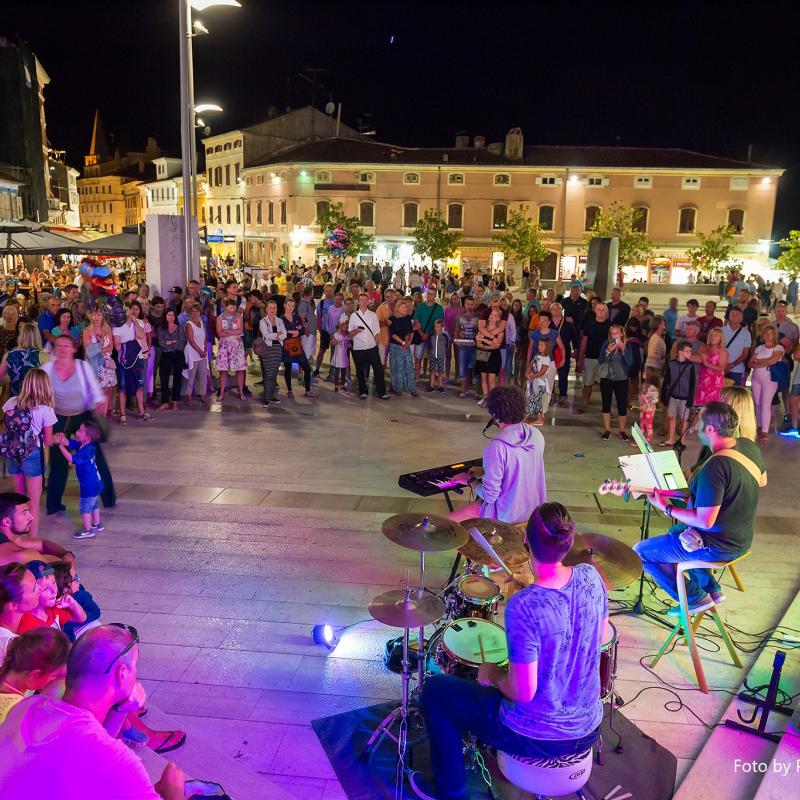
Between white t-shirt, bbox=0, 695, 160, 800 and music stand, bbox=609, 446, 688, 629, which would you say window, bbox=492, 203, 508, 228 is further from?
white t-shirt, bbox=0, 695, 160, 800

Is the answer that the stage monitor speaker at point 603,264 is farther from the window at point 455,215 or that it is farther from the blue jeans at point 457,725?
the window at point 455,215

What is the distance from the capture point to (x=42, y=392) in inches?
237

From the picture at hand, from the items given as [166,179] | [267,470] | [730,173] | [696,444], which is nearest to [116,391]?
[267,470]

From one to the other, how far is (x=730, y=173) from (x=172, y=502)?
47153 millimetres

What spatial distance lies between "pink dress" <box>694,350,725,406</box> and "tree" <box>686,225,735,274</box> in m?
36.7

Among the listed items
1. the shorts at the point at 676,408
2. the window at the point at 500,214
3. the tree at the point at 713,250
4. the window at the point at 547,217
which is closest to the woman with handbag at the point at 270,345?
the shorts at the point at 676,408

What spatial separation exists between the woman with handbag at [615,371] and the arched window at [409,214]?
133ft

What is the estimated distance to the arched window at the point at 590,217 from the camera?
47.0 m

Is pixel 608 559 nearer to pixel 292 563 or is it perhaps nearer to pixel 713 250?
pixel 292 563

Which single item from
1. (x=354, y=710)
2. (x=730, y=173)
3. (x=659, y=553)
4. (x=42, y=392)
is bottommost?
(x=354, y=710)

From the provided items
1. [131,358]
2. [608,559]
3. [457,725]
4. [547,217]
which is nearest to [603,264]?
[131,358]

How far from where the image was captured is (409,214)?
48688mm

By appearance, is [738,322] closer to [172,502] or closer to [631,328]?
[631,328]

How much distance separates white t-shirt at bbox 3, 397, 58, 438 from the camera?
5988mm
